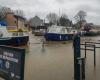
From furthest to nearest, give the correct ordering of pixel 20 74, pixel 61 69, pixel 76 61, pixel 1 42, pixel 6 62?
1. pixel 1 42
2. pixel 61 69
3. pixel 76 61
4. pixel 6 62
5. pixel 20 74

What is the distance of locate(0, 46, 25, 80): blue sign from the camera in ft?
18.9

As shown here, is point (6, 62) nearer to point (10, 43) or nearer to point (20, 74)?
point (20, 74)

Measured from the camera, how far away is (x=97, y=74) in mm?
11680

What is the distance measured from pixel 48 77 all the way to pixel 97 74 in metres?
2.24

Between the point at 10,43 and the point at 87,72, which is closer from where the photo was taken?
the point at 87,72

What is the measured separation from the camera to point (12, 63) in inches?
240

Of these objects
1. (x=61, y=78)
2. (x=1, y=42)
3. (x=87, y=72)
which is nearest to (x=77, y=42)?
(x=61, y=78)

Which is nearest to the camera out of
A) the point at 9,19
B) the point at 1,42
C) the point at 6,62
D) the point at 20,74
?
the point at 20,74

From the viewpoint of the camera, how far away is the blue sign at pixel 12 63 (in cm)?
575

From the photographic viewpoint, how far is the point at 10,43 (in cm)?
2697

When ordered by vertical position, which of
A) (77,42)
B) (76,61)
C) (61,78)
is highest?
(77,42)

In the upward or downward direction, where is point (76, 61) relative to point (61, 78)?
upward

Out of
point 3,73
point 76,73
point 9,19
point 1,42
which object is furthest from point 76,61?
point 9,19

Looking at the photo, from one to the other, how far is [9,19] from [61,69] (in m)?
58.6
